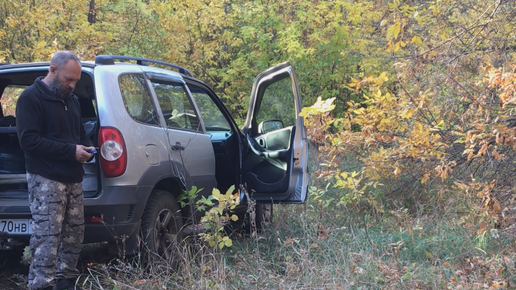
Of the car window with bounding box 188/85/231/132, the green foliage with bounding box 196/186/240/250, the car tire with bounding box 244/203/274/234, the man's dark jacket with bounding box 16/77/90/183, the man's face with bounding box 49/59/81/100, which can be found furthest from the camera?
the car tire with bounding box 244/203/274/234

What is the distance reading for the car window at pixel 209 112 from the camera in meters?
5.54

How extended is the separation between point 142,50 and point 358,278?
396 inches

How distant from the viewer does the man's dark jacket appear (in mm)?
3588

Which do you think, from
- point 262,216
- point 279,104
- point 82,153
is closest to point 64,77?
point 82,153

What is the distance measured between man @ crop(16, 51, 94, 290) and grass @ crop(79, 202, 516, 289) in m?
0.35

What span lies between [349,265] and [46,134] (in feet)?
8.15

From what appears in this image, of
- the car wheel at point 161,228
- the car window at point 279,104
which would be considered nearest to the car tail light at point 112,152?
the car wheel at point 161,228

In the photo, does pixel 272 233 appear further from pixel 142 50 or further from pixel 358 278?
pixel 142 50

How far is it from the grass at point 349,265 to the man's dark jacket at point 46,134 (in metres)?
0.78

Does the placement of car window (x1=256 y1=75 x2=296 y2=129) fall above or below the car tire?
above

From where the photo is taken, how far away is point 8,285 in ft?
14.9

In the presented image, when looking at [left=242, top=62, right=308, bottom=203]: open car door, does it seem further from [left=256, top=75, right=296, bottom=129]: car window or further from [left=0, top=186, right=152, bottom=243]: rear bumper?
[left=0, top=186, right=152, bottom=243]: rear bumper

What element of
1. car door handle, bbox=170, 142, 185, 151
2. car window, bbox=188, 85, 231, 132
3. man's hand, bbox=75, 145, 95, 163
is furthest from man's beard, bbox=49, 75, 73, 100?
car window, bbox=188, 85, 231, 132

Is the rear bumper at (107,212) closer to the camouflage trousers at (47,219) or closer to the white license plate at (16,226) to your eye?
the white license plate at (16,226)
